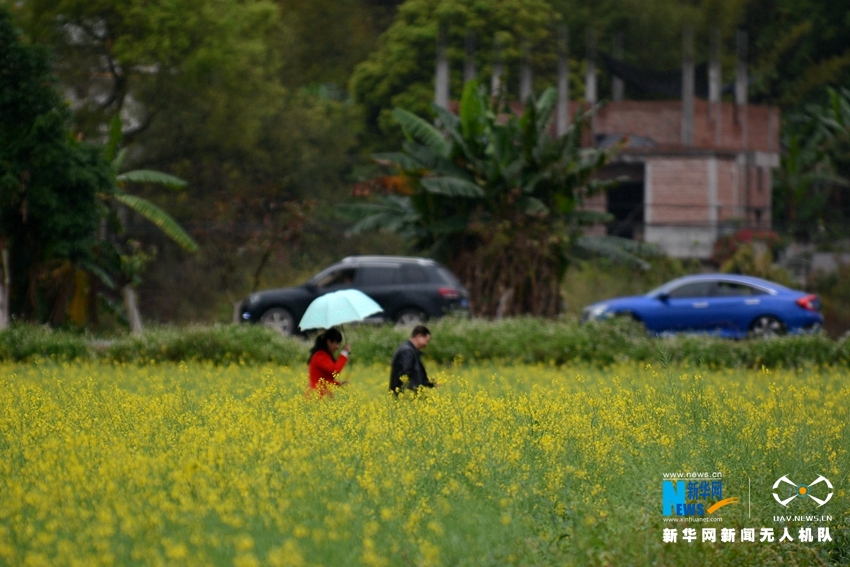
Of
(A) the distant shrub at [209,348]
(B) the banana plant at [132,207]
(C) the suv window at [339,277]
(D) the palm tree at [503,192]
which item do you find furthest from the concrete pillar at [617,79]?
(A) the distant shrub at [209,348]

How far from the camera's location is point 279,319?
1011 inches

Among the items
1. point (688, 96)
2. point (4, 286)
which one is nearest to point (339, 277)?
point (4, 286)

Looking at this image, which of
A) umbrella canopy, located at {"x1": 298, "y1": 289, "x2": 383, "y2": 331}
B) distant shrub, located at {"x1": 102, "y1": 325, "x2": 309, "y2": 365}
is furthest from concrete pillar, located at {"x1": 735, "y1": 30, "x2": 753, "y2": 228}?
umbrella canopy, located at {"x1": 298, "y1": 289, "x2": 383, "y2": 331}

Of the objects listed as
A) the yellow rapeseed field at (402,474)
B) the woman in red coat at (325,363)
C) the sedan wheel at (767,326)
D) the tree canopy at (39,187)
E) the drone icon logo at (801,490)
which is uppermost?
the tree canopy at (39,187)

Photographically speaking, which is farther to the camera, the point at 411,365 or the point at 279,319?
the point at 279,319

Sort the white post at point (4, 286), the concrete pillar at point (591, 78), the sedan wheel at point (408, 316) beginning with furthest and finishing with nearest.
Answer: the concrete pillar at point (591, 78), the sedan wheel at point (408, 316), the white post at point (4, 286)

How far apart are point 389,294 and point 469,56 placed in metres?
17.2

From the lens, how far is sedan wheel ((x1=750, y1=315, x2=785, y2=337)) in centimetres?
2502

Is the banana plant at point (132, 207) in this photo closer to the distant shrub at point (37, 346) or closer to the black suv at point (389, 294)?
the black suv at point (389, 294)

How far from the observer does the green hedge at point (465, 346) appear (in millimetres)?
20062

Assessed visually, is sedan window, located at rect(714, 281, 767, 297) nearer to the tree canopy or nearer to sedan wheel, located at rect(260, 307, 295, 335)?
sedan wheel, located at rect(260, 307, 295, 335)

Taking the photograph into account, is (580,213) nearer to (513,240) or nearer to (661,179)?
(513,240)

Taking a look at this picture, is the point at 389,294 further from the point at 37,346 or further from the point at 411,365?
the point at 411,365

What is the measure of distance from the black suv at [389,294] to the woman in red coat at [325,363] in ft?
41.2
